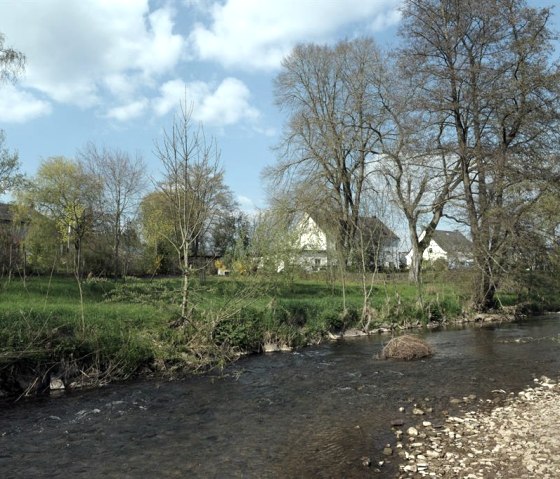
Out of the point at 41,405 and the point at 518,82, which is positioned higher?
the point at 518,82

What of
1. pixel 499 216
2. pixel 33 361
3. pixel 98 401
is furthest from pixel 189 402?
pixel 499 216

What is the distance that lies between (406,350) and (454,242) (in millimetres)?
13866

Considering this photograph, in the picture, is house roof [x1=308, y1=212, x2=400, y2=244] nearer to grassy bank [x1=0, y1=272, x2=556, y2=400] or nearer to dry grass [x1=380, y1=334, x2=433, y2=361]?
grassy bank [x1=0, y1=272, x2=556, y2=400]

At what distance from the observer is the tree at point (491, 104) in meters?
24.6

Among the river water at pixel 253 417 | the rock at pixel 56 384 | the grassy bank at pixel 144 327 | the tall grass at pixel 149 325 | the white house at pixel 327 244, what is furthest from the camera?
the white house at pixel 327 244

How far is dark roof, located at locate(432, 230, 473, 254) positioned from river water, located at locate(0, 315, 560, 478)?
37.6ft

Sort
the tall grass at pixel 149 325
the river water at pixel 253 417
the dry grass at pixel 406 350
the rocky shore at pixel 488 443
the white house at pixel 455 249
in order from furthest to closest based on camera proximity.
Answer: the white house at pixel 455 249 < the dry grass at pixel 406 350 < the tall grass at pixel 149 325 < the river water at pixel 253 417 < the rocky shore at pixel 488 443

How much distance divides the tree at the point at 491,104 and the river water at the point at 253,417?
1089 centimetres

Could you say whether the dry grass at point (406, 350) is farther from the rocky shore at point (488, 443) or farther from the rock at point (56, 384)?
the rock at point (56, 384)

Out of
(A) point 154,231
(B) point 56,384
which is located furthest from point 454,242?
(B) point 56,384

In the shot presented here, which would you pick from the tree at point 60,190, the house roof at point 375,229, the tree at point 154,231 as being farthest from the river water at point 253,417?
the tree at point 60,190

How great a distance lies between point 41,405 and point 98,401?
112 cm

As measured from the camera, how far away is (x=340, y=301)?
22797 millimetres

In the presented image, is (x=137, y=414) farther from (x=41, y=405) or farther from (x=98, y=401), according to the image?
(x=41, y=405)
